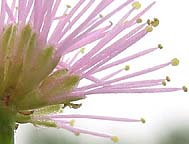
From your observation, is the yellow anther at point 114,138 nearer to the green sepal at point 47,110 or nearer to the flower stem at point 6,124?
the green sepal at point 47,110

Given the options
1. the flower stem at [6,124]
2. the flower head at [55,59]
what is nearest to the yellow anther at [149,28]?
the flower head at [55,59]

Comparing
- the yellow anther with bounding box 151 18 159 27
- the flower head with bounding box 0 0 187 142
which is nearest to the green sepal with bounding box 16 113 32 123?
the flower head with bounding box 0 0 187 142

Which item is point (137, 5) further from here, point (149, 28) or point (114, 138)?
point (114, 138)

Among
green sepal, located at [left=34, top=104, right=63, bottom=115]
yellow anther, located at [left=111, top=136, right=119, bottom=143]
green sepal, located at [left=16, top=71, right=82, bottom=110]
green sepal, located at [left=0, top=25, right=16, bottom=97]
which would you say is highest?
green sepal, located at [left=0, top=25, right=16, bottom=97]

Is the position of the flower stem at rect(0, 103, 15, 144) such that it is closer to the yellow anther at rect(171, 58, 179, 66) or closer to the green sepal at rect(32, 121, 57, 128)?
the green sepal at rect(32, 121, 57, 128)

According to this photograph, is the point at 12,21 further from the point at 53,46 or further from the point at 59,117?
the point at 59,117

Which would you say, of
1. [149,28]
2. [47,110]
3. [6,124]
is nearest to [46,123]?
[47,110]
